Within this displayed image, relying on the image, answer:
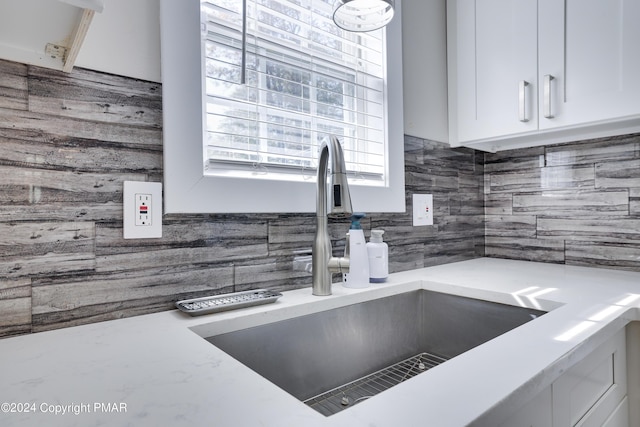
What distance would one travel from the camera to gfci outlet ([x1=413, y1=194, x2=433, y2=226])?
1.50 meters

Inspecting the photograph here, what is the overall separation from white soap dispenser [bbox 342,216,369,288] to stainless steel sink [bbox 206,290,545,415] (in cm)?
7

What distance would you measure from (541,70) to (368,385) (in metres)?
1.25

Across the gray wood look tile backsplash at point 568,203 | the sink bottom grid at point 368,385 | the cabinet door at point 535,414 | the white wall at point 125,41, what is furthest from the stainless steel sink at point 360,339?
the gray wood look tile backsplash at point 568,203

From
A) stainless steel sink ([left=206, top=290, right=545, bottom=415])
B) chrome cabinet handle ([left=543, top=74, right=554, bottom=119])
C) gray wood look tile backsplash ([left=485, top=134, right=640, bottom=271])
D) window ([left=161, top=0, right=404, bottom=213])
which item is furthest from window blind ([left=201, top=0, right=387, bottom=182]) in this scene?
gray wood look tile backsplash ([left=485, top=134, right=640, bottom=271])

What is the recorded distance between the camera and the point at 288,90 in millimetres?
1140

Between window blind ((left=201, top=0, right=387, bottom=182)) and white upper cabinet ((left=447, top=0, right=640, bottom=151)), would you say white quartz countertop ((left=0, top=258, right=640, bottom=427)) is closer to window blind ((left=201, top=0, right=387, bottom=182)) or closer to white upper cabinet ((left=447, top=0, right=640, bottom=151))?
window blind ((left=201, top=0, right=387, bottom=182))

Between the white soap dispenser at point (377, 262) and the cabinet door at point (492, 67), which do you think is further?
the cabinet door at point (492, 67)

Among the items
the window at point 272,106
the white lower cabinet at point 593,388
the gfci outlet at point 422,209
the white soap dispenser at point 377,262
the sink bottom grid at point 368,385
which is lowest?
the sink bottom grid at point 368,385

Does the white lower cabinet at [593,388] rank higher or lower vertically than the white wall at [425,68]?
lower

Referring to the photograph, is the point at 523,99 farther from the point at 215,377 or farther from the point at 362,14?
the point at 215,377

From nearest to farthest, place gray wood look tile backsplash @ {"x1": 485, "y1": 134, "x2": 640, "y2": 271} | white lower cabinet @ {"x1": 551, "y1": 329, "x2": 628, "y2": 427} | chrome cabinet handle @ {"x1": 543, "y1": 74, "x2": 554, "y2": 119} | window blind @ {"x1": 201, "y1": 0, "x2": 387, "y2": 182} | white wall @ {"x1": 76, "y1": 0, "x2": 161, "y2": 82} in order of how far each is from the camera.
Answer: white lower cabinet @ {"x1": 551, "y1": 329, "x2": 628, "y2": 427} → white wall @ {"x1": 76, "y1": 0, "x2": 161, "y2": 82} → window blind @ {"x1": 201, "y1": 0, "x2": 387, "y2": 182} → chrome cabinet handle @ {"x1": 543, "y1": 74, "x2": 554, "y2": 119} → gray wood look tile backsplash @ {"x1": 485, "y1": 134, "x2": 640, "y2": 271}

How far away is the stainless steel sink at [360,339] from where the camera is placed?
891mm

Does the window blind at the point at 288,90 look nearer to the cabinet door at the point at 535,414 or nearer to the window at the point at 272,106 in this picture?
the window at the point at 272,106

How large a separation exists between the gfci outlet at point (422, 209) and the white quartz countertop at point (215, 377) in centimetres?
63
